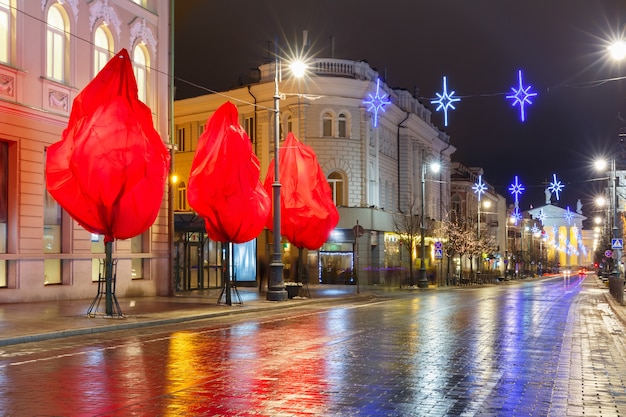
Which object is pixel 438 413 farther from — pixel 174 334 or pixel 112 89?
pixel 112 89

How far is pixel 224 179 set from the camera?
25469 mm

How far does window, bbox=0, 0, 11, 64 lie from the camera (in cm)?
2539

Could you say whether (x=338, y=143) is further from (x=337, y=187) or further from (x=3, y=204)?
(x=3, y=204)

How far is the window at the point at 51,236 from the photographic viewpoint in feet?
89.8

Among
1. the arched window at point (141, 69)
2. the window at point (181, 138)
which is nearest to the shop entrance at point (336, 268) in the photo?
the window at point (181, 138)

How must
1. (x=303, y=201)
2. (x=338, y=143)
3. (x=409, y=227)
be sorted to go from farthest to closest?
(x=409, y=227) → (x=338, y=143) → (x=303, y=201)

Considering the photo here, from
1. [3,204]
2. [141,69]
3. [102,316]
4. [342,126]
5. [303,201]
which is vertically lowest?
[102,316]

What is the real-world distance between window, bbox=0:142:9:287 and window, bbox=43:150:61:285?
1785mm

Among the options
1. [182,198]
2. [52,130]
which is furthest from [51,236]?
[182,198]

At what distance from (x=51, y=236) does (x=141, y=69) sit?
28.3 feet

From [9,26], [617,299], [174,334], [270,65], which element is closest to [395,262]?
[270,65]

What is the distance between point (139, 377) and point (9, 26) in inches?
724

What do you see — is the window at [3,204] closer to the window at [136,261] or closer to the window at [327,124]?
the window at [136,261]

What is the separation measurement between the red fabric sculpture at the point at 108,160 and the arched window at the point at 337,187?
1230 inches
